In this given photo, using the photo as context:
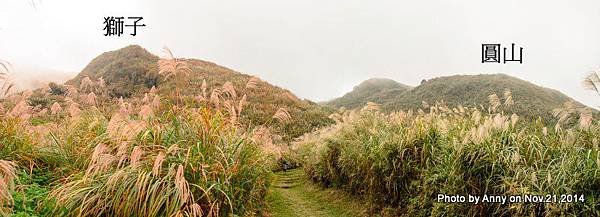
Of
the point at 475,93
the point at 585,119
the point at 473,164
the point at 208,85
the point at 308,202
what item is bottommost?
the point at 308,202

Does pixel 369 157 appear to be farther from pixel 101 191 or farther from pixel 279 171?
pixel 279 171

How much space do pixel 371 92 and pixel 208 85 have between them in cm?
4507

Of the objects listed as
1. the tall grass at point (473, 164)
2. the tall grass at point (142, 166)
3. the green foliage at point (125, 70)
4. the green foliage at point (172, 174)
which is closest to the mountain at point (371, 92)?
the green foliage at point (125, 70)

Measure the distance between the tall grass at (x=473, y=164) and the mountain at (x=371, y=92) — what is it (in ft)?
186

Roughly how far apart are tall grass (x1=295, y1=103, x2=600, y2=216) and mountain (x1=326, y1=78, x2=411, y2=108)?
186 feet

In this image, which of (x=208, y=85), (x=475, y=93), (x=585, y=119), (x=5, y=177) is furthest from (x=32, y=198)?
(x=475, y=93)

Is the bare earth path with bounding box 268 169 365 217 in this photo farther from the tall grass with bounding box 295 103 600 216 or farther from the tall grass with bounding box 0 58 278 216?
the tall grass with bounding box 0 58 278 216

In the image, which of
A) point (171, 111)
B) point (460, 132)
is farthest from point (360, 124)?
point (171, 111)

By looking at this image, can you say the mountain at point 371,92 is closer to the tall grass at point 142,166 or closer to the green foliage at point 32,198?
the tall grass at point 142,166

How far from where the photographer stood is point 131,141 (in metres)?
5.52

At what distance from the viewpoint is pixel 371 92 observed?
76562 mm

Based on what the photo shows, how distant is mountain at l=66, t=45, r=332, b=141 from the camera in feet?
91.2

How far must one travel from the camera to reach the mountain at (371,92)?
68125mm

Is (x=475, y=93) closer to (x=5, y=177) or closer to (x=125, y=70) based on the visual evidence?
(x=125, y=70)
